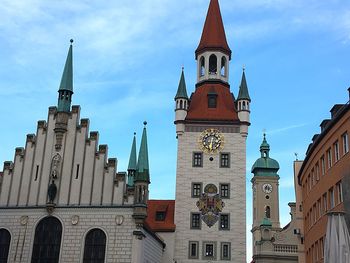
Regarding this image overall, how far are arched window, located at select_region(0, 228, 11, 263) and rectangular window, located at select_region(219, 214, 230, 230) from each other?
794 inches

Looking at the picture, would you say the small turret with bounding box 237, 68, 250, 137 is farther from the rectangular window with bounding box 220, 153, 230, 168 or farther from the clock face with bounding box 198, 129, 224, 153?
the rectangular window with bounding box 220, 153, 230, 168

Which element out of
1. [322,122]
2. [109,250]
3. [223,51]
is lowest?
[109,250]

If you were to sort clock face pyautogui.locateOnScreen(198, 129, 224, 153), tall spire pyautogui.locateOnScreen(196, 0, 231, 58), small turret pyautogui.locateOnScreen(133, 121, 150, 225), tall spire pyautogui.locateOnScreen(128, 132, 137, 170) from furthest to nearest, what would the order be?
tall spire pyautogui.locateOnScreen(196, 0, 231, 58) < clock face pyautogui.locateOnScreen(198, 129, 224, 153) < tall spire pyautogui.locateOnScreen(128, 132, 137, 170) < small turret pyautogui.locateOnScreen(133, 121, 150, 225)

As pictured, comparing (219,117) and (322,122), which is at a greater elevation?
(219,117)

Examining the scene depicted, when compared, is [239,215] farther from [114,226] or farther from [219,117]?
[114,226]

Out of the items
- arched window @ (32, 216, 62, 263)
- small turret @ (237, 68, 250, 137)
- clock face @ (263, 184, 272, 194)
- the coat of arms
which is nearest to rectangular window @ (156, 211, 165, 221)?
the coat of arms

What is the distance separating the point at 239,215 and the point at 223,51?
18.8 m

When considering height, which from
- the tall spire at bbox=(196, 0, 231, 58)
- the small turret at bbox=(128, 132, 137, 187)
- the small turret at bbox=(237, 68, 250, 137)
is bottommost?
→ the small turret at bbox=(128, 132, 137, 187)

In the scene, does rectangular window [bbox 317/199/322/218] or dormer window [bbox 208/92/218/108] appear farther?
dormer window [bbox 208/92/218/108]

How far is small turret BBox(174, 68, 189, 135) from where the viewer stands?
55.5 meters

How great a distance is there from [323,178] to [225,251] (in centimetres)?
1942

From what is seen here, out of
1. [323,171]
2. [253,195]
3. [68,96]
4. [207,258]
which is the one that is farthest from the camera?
[253,195]

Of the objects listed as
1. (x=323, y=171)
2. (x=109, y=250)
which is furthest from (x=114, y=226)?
(x=323, y=171)

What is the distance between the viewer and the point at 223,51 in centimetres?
6012
